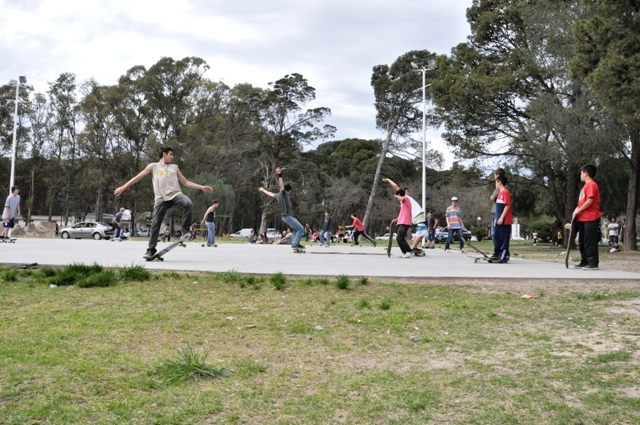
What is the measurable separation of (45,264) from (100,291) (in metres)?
2.49

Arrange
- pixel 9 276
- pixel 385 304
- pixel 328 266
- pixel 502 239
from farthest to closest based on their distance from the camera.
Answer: pixel 502 239 < pixel 328 266 < pixel 9 276 < pixel 385 304

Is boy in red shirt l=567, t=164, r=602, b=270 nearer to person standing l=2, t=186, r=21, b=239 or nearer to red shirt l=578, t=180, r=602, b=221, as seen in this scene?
red shirt l=578, t=180, r=602, b=221

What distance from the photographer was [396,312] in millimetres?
4992

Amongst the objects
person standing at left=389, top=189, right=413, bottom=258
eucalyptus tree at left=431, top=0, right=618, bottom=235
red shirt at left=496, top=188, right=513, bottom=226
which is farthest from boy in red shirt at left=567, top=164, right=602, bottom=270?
eucalyptus tree at left=431, top=0, right=618, bottom=235

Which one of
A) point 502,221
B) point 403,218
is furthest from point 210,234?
point 502,221

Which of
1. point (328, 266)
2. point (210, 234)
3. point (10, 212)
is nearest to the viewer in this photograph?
point (328, 266)

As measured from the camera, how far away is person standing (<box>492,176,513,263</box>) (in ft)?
36.4

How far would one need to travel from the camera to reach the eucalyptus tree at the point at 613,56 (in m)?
15.3

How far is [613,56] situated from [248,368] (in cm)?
1580

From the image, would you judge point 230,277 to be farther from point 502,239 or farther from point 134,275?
point 502,239

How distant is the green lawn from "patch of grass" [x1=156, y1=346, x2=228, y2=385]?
0.04m

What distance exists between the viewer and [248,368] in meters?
3.48

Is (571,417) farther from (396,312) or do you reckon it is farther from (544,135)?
(544,135)

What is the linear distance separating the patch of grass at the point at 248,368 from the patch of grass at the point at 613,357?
2.21 meters
